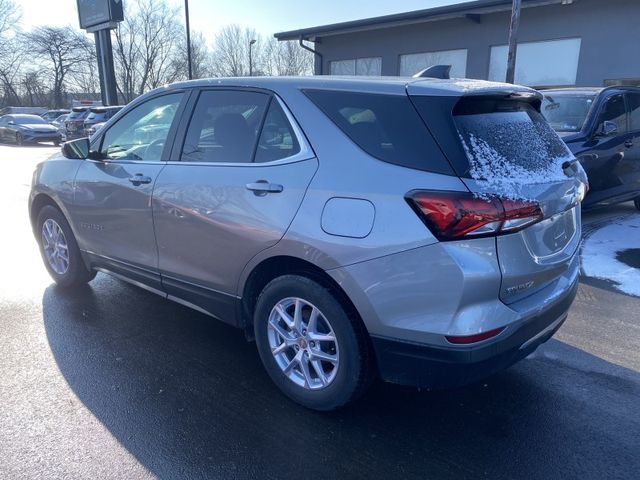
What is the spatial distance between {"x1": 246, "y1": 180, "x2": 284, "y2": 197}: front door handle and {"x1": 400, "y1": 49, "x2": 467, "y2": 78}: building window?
17.0 metres

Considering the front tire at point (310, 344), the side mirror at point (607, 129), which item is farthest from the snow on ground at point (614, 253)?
the front tire at point (310, 344)

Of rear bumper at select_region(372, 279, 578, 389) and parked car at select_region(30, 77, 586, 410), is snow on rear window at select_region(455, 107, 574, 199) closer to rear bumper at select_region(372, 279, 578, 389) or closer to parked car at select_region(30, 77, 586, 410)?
parked car at select_region(30, 77, 586, 410)

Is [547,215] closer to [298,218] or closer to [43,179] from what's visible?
[298,218]

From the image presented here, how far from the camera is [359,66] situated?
22.0 m

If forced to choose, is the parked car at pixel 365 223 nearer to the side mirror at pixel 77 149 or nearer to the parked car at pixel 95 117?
the side mirror at pixel 77 149

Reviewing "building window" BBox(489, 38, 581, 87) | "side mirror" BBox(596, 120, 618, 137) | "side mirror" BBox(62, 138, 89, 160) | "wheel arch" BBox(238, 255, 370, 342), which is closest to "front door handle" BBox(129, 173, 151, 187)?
"side mirror" BBox(62, 138, 89, 160)

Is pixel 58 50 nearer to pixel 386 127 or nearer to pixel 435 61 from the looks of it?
pixel 435 61

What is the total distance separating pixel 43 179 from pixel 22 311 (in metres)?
1.20

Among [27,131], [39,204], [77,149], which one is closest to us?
[77,149]

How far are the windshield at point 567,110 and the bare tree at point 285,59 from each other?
152ft

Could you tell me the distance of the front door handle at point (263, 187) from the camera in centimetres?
275

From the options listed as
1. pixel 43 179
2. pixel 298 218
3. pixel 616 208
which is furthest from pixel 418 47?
pixel 298 218

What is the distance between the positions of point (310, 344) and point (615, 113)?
21.5ft

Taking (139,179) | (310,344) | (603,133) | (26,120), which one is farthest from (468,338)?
(26,120)
